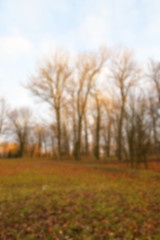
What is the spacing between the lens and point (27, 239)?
172 inches

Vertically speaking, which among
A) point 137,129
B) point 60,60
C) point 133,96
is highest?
point 60,60

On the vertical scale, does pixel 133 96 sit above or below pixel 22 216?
above

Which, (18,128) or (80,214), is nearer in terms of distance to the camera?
(80,214)

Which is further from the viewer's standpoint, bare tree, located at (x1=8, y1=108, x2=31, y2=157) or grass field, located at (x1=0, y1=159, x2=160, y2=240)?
bare tree, located at (x1=8, y1=108, x2=31, y2=157)

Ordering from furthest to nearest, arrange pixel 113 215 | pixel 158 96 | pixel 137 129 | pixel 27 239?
1. pixel 158 96
2. pixel 137 129
3. pixel 113 215
4. pixel 27 239

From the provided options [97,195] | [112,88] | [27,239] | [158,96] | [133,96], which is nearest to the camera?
[27,239]

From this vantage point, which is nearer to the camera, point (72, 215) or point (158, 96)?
point (72, 215)

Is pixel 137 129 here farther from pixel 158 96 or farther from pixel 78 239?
pixel 78 239

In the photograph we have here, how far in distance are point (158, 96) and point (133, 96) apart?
782cm

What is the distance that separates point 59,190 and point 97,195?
2.05 m

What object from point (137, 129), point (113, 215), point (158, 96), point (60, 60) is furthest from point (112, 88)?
point (113, 215)

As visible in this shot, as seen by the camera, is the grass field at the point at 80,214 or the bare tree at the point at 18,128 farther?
the bare tree at the point at 18,128

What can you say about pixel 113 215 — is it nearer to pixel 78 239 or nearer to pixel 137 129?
pixel 78 239

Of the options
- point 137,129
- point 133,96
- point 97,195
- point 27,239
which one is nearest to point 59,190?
point 97,195
